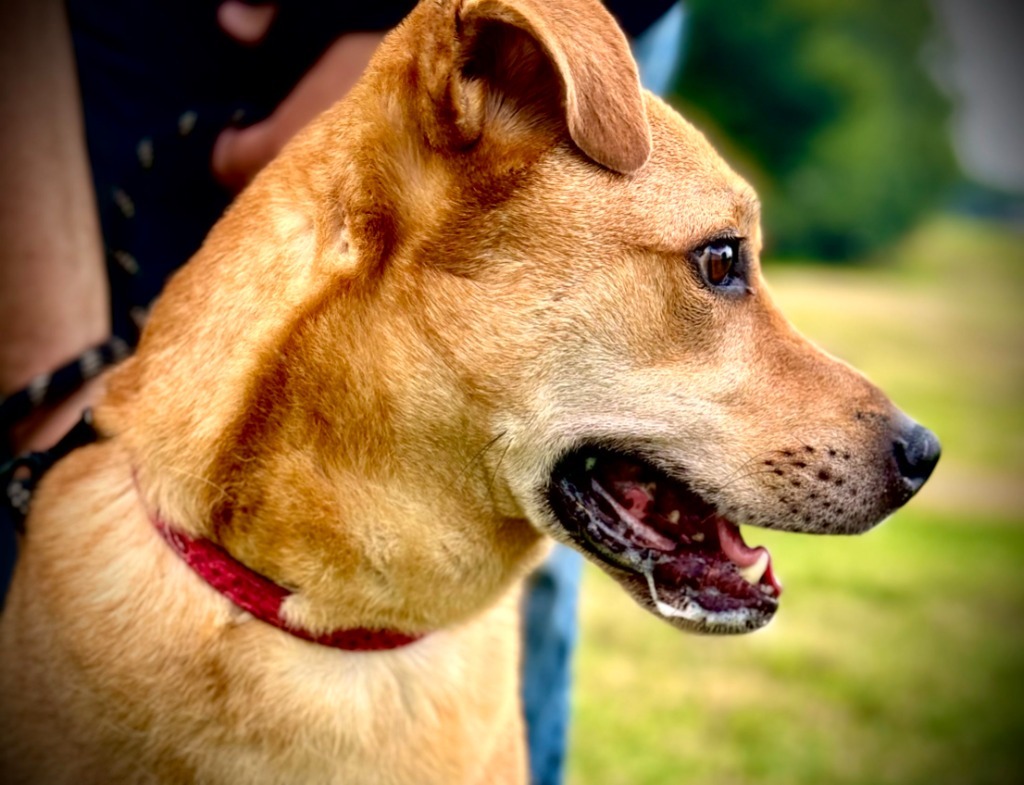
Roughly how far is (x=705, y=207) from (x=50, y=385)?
5.47 ft

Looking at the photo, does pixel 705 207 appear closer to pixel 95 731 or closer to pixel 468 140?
pixel 468 140

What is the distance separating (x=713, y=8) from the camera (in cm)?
3039

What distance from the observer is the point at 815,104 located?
111 feet

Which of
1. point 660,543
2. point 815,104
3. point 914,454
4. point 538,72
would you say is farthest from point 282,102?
point 815,104

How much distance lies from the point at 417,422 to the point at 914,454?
105 centimetres

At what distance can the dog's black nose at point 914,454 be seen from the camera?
87.0 inches

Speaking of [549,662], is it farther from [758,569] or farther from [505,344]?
[505,344]

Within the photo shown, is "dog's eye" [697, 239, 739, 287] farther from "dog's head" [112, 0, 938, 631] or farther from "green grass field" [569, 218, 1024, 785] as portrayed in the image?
"green grass field" [569, 218, 1024, 785]

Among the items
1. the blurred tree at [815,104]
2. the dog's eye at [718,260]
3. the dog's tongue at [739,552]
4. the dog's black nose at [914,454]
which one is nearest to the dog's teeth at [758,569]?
the dog's tongue at [739,552]

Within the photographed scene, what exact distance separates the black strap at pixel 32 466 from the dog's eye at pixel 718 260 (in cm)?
137

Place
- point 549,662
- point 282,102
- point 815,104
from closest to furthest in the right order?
point 282,102 < point 549,662 < point 815,104

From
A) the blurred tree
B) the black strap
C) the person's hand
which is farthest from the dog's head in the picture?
the blurred tree

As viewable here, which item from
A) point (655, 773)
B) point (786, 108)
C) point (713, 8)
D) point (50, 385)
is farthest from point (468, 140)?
point (786, 108)

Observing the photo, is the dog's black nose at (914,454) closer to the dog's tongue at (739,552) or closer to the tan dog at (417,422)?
the tan dog at (417,422)
